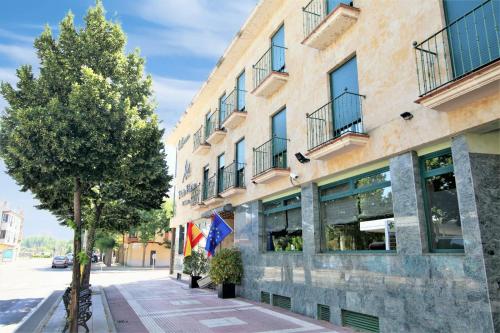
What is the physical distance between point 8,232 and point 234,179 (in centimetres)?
8545

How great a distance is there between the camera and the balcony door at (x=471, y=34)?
6207mm

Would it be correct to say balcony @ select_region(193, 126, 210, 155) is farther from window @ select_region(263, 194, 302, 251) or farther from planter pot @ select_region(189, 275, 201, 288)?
window @ select_region(263, 194, 302, 251)

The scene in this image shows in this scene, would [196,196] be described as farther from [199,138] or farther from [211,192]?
[199,138]

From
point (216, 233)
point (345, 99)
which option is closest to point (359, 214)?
point (345, 99)

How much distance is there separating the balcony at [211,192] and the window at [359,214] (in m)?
7.79

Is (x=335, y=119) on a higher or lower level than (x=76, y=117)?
higher

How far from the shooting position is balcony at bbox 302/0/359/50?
9180 mm

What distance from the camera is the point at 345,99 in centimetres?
959

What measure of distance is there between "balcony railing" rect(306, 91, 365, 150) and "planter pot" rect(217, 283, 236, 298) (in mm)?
6985

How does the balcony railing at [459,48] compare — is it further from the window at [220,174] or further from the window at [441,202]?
the window at [220,174]

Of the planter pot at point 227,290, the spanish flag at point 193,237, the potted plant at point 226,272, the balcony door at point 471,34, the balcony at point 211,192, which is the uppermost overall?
the balcony door at point 471,34

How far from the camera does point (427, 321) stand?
21.5ft

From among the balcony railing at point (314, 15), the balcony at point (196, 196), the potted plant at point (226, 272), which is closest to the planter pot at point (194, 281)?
the potted plant at point (226, 272)

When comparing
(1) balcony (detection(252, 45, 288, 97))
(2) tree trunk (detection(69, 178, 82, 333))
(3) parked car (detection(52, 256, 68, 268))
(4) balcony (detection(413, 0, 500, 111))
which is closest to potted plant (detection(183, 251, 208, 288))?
(1) balcony (detection(252, 45, 288, 97))
